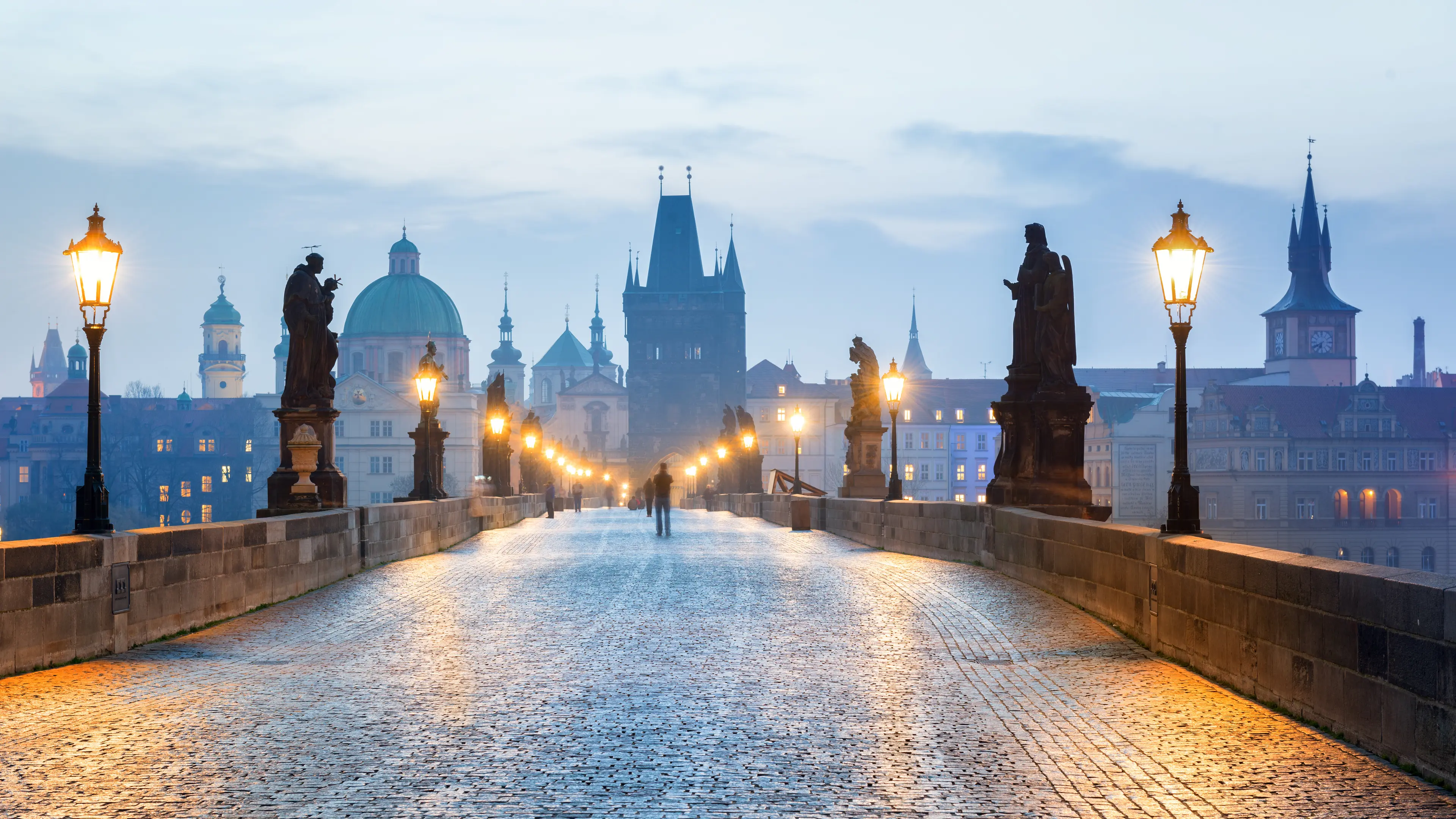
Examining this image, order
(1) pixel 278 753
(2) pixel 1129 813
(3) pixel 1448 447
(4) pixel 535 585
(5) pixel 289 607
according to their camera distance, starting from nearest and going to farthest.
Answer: (2) pixel 1129 813
(1) pixel 278 753
(5) pixel 289 607
(4) pixel 535 585
(3) pixel 1448 447

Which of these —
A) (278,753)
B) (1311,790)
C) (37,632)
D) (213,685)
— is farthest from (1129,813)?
(37,632)

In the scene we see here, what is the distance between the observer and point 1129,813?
6633 mm

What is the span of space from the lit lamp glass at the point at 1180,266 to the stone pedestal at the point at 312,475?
42.6 ft

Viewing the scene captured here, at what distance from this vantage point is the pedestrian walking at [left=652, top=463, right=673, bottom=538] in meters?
36.5

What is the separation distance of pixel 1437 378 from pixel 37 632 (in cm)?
18819

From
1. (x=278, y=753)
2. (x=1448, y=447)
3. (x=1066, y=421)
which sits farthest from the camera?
(x=1448, y=447)

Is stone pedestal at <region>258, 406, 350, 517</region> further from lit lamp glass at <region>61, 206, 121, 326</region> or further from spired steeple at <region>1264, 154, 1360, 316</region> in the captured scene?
spired steeple at <region>1264, 154, 1360, 316</region>

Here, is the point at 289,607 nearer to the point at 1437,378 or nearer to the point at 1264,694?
the point at 1264,694

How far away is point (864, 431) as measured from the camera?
38094 millimetres

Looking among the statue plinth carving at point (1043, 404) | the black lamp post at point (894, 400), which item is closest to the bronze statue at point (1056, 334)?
the statue plinth carving at point (1043, 404)

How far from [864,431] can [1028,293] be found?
1578 cm

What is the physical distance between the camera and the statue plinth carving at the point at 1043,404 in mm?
21016

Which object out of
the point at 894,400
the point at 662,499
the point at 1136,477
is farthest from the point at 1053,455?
the point at 1136,477

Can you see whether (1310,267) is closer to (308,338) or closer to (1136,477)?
(1136,477)
